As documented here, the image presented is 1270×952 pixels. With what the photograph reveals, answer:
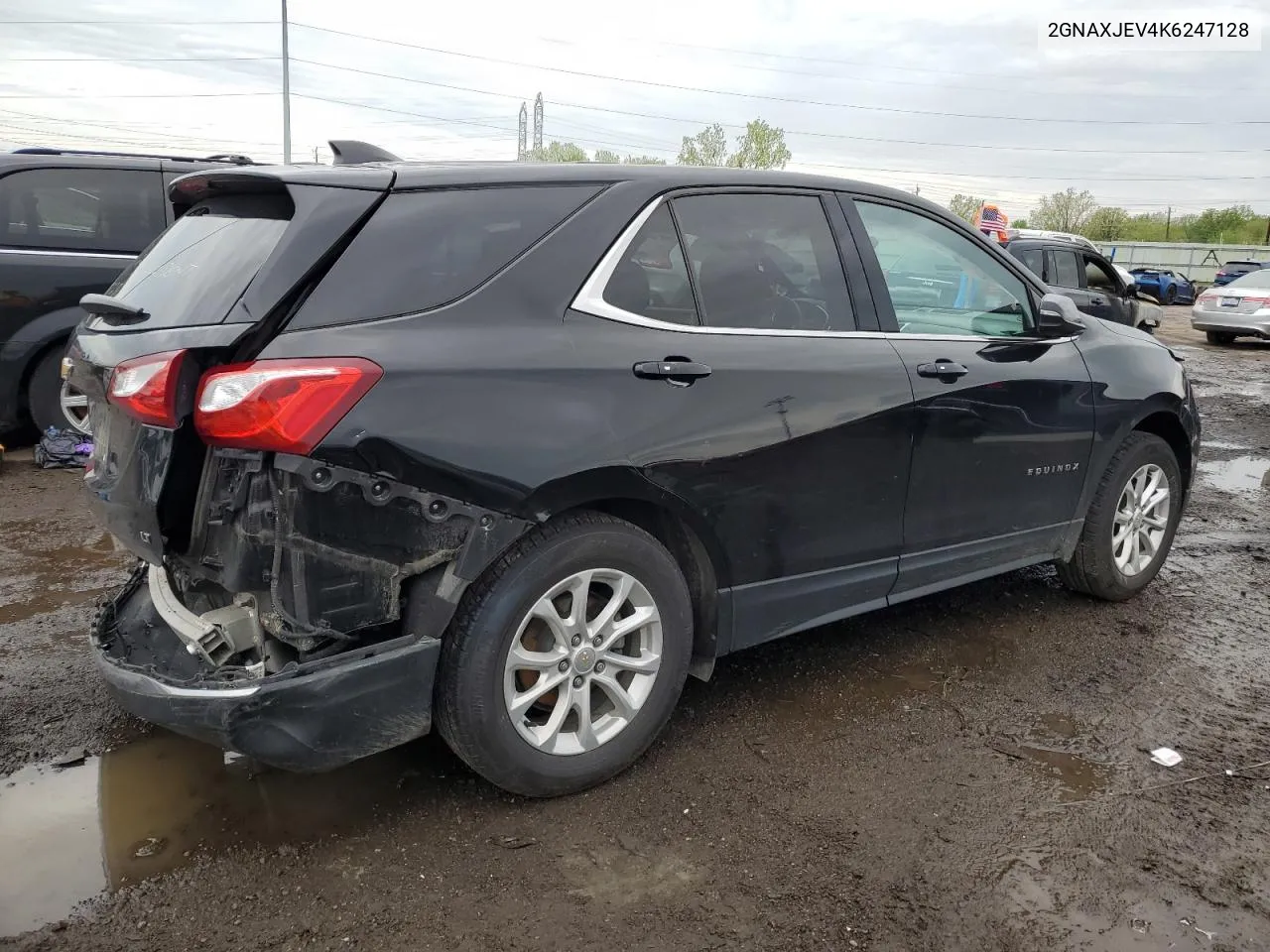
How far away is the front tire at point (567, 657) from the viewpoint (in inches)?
103

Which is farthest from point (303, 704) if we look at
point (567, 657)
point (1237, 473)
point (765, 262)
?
point (1237, 473)

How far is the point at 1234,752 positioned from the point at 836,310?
196 cm

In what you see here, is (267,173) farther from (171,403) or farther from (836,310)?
(836,310)

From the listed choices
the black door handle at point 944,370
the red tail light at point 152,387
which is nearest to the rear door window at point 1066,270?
the black door handle at point 944,370

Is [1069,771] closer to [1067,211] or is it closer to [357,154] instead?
[357,154]

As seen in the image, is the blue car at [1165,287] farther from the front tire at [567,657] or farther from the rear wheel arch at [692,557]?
the front tire at [567,657]

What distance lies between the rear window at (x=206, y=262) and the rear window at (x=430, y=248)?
0.74 feet

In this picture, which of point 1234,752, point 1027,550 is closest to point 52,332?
point 1027,550

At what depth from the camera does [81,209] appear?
22.7 ft

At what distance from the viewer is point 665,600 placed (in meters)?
2.95

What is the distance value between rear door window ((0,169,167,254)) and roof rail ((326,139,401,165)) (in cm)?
464

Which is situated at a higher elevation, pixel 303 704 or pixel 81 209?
pixel 81 209

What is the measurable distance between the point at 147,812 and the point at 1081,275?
13.3 metres

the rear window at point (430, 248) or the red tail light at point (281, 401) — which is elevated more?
the rear window at point (430, 248)
